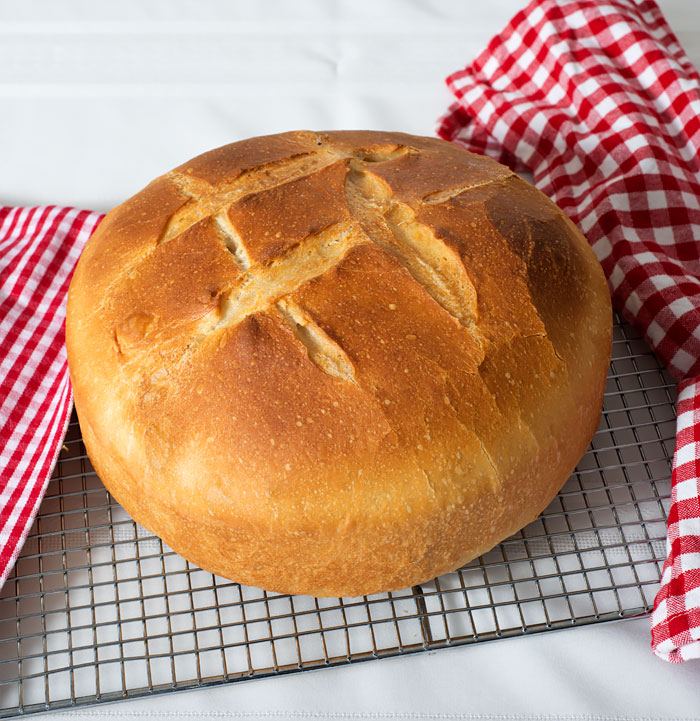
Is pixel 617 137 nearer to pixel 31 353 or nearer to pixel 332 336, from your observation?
pixel 332 336

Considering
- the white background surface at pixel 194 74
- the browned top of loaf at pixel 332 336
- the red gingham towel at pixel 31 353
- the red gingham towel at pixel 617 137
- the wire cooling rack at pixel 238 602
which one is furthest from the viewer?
the white background surface at pixel 194 74

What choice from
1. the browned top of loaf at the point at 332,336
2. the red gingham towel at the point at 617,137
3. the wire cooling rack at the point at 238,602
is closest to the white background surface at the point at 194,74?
the red gingham towel at the point at 617,137

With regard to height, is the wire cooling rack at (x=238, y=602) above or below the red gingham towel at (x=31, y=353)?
below

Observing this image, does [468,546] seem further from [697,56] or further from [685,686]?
[697,56]

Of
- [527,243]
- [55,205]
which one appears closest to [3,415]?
[55,205]

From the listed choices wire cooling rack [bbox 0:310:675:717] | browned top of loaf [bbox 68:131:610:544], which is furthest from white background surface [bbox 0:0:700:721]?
wire cooling rack [bbox 0:310:675:717]

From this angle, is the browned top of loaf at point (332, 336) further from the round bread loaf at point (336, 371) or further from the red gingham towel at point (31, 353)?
the red gingham towel at point (31, 353)

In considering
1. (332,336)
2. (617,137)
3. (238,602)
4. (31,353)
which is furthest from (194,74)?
(238,602)
